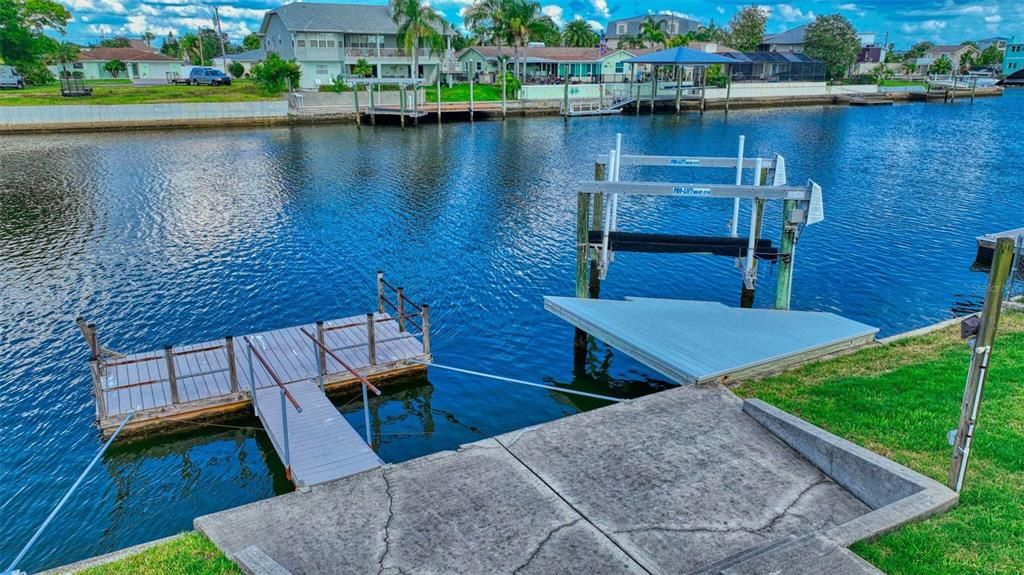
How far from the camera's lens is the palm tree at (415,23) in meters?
69.4

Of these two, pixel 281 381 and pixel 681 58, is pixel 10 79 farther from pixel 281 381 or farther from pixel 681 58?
pixel 281 381

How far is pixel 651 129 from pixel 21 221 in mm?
49981

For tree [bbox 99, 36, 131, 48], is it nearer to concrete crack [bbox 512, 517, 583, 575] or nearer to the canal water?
the canal water

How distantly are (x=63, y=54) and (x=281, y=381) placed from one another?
320 feet

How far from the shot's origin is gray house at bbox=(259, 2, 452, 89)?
245ft

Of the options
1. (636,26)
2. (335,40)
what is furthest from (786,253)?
(636,26)

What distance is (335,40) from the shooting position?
2987 inches

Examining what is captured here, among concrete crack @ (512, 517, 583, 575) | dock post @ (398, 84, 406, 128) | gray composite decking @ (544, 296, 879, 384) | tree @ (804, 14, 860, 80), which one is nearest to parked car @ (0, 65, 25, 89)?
dock post @ (398, 84, 406, 128)

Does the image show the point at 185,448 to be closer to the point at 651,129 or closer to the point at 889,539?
the point at 889,539

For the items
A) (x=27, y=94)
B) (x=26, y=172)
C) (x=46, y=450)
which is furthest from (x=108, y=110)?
(x=46, y=450)

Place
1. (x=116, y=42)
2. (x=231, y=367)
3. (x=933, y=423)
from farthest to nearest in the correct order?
(x=116, y=42) < (x=231, y=367) < (x=933, y=423)

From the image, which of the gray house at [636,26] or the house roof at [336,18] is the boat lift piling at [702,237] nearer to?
the house roof at [336,18]

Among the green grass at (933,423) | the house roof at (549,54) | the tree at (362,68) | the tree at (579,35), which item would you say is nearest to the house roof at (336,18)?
the tree at (362,68)

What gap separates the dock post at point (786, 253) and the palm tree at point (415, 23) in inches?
2297
